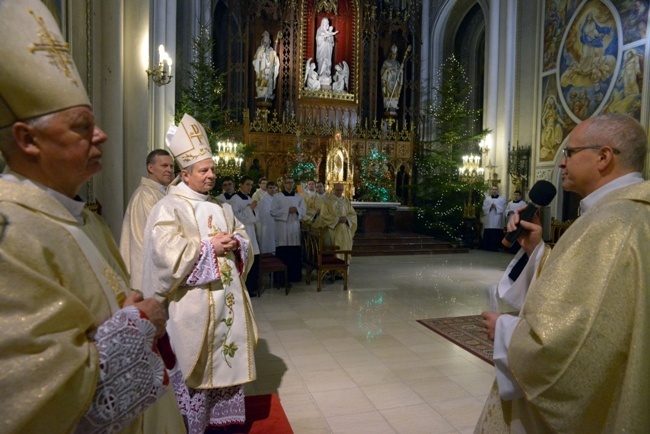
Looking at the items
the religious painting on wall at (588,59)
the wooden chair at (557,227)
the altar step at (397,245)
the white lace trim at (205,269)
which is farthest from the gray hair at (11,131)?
the religious painting on wall at (588,59)

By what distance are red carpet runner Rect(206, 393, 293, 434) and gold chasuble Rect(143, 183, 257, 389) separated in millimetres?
479

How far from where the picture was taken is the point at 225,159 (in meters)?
11.1

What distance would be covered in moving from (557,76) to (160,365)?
43.9ft

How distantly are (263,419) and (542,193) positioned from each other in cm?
254

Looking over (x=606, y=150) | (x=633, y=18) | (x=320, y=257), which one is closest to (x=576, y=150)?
(x=606, y=150)

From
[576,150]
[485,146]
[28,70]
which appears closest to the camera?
[28,70]

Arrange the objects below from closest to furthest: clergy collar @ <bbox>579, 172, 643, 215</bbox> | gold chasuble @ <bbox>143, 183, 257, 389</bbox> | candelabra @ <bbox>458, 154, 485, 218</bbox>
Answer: clergy collar @ <bbox>579, 172, 643, 215</bbox> < gold chasuble @ <bbox>143, 183, 257, 389</bbox> < candelabra @ <bbox>458, 154, 485, 218</bbox>

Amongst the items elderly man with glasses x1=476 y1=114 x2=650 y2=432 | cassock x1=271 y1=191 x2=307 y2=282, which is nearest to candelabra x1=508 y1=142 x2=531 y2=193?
cassock x1=271 y1=191 x2=307 y2=282

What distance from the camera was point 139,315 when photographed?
1.25 metres

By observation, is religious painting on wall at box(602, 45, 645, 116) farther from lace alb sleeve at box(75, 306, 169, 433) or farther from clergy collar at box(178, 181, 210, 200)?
lace alb sleeve at box(75, 306, 169, 433)

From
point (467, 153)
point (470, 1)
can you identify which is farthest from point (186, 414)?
point (470, 1)

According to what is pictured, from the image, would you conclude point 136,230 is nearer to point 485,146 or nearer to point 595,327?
point 595,327

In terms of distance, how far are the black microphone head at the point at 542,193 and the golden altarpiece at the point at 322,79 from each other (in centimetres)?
1254

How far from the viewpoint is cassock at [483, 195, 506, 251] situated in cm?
1324
